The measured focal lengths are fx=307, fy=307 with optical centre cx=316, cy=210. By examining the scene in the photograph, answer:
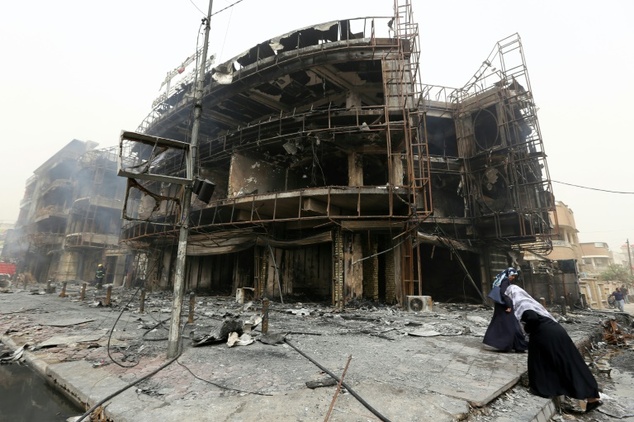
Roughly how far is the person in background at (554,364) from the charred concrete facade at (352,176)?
7124 millimetres

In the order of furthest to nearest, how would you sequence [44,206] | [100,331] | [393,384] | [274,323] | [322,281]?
[44,206]
[322,281]
[274,323]
[100,331]
[393,384]

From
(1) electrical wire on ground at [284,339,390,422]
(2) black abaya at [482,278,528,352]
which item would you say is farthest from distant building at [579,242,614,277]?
(1) electrical wire on ground at [284,339,390,422]

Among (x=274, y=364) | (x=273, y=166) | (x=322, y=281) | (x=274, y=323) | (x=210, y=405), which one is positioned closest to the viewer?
(x=210, y=405)

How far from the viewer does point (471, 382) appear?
372 centimetres

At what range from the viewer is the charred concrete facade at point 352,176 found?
12516 mm

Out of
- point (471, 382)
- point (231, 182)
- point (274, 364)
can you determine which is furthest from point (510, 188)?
point (274, 364)

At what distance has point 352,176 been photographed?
1367cm

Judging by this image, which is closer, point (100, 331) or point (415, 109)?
point (100, 331)

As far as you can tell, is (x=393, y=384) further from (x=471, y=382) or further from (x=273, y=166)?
(x=273, y=166)

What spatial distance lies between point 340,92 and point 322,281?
9201 mm

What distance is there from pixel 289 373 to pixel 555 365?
126 inches

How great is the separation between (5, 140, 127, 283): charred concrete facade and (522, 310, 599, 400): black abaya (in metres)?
31.2

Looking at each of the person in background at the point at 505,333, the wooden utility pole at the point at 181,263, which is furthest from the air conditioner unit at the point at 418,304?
the wooden utility pole at the point at 181,263

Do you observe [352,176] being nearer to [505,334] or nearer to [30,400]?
[505,334]
